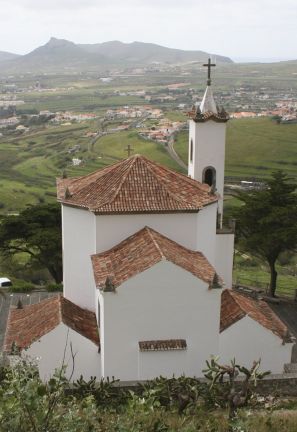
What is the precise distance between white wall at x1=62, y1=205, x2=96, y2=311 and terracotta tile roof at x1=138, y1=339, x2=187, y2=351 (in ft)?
11.4

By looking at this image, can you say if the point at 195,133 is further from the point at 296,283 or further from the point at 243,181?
the point at 243,181

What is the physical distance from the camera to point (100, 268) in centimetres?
1480

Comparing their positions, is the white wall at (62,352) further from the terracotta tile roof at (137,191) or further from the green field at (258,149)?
the green field at (258,149)

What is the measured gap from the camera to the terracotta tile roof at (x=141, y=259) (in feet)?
44.9

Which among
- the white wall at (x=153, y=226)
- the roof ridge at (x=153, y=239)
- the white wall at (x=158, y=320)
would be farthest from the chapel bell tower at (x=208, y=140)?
the white wall at (x=158, y=320)

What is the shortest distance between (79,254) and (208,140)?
6818 millimetres

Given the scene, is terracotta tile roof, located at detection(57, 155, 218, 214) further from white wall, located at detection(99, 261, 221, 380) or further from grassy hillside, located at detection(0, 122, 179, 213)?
grassy hillside, located at detection(0, 122, 179, 213)

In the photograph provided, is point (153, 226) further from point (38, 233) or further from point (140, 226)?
point (38, 233)

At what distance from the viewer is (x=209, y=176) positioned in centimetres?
2070

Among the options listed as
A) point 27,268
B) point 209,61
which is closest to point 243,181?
point 27,268

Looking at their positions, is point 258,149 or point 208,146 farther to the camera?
point 258,149

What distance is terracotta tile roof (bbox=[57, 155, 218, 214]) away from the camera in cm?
1551

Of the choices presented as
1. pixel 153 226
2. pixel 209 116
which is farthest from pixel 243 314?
pixel 209 116

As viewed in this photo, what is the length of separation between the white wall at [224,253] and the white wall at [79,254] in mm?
4849
